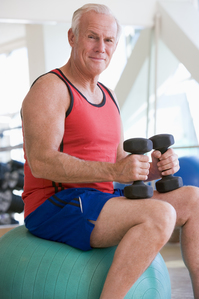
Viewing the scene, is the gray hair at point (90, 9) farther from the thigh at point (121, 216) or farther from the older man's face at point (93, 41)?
the thigh at point (121, 216)

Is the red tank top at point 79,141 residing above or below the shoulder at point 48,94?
below

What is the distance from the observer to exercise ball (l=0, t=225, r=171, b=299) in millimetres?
1083

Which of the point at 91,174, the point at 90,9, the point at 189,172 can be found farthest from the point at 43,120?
the point at 189,172

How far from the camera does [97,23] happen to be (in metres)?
1.32

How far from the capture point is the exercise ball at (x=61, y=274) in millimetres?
1083

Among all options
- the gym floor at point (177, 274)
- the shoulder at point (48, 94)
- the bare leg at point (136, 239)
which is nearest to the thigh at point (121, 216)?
the bare leg at point (136, 239)

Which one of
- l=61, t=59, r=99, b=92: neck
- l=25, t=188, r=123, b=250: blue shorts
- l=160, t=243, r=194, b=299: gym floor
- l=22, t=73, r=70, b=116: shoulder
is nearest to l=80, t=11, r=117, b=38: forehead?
l=61, t=59, r=99, b=92: neck

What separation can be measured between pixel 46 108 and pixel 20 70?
2.00 m

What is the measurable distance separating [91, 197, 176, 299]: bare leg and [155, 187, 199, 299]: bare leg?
20cm

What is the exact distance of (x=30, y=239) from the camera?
4.14 feet

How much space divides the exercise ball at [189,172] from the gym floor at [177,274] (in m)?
0.52

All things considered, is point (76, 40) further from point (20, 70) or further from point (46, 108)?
point (20, 70)

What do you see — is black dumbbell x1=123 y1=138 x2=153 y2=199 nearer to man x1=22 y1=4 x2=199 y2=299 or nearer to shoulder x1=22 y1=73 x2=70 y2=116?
man x1=22 y1=4 x2=199 y2=299

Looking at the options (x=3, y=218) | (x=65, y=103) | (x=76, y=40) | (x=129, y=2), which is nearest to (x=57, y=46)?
(x=129, y=2)
